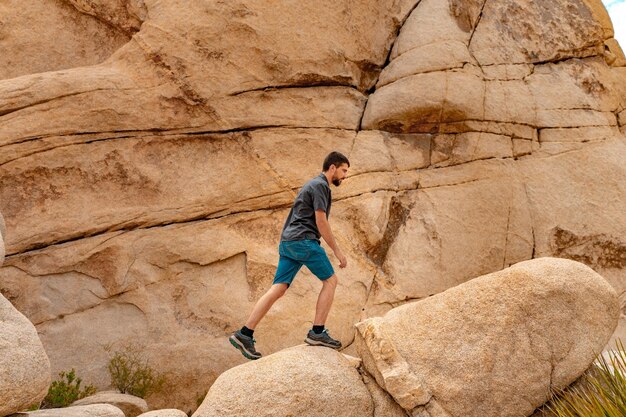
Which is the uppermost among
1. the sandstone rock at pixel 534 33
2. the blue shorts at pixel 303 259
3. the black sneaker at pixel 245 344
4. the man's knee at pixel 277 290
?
the sandstone rock at pixel 534 33

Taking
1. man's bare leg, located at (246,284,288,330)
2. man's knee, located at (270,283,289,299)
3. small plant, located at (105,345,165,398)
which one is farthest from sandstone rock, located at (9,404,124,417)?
small plant, located at (105,345,165,398)

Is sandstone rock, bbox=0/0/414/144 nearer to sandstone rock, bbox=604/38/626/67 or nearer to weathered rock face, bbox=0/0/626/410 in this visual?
weathered rock face, bbox=0/0/626/410

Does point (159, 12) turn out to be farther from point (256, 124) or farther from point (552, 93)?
point (552, 93)

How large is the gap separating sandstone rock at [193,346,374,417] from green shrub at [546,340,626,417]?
1.81 metres

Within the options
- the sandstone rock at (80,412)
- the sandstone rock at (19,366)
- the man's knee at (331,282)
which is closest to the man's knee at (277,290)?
the man's knee at (331,282)

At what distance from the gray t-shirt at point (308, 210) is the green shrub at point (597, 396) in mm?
2910

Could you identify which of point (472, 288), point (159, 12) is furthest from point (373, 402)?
point (159, 12)

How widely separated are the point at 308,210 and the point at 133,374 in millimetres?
3960

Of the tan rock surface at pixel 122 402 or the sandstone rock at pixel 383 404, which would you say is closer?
the sandstone rock at pixel 383 404

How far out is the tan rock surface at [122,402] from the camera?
8.74m

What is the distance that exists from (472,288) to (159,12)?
697 cm

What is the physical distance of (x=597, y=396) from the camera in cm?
689

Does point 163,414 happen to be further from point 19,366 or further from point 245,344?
point 19,366

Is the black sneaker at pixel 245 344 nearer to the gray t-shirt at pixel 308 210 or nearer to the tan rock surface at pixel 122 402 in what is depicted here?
the gray t-shirt at pixel 308 210
